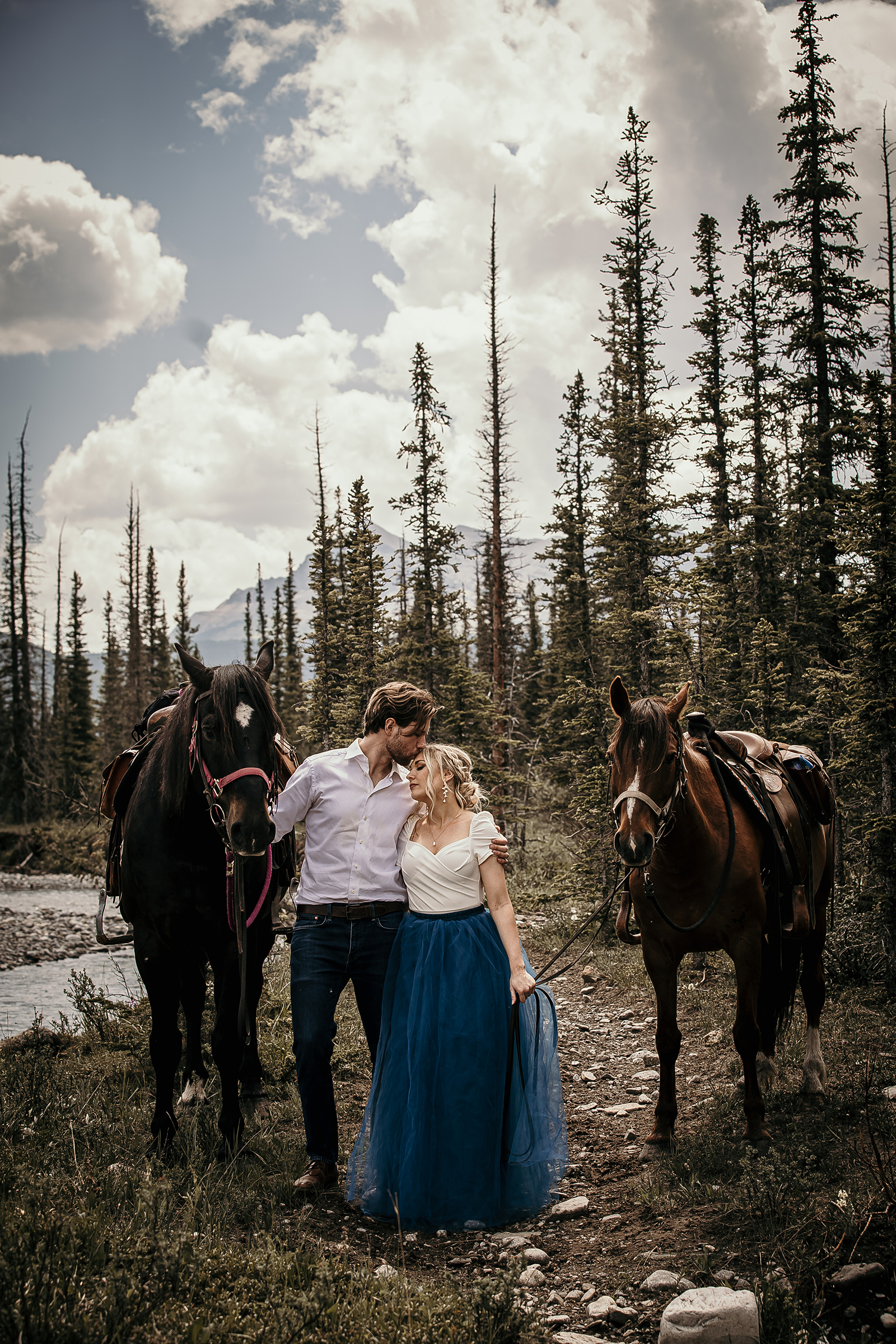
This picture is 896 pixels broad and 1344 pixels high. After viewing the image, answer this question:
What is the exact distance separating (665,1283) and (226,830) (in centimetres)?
279

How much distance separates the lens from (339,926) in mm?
4199

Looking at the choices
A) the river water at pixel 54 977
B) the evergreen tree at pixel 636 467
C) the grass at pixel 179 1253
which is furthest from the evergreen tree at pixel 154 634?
the grass at pixel 179 1253

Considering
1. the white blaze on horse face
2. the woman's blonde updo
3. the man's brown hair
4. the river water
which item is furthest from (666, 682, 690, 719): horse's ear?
the river water

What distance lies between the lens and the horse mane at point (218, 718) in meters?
4.22

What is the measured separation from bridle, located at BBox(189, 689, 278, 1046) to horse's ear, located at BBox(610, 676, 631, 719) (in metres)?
1.90

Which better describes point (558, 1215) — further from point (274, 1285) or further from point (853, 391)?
point (853, 391)

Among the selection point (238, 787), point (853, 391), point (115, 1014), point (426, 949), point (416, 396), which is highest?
point (416, 396)

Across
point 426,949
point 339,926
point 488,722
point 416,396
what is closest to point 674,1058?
point 426,949

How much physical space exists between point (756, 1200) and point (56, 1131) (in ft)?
12.8

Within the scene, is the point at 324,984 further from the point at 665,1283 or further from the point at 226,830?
the point at 665,1283

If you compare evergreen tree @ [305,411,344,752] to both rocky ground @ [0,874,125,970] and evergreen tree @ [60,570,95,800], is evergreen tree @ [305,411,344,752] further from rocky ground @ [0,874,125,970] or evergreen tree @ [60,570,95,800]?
evergreen tree @ [60,570,95,800]

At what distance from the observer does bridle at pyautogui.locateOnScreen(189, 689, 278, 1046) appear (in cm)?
407

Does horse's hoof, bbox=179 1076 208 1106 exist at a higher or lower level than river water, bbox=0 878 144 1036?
higher

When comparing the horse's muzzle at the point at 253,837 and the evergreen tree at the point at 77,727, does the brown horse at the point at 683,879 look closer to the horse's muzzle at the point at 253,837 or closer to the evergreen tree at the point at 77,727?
the horse's muzzle at the point at 253,837
